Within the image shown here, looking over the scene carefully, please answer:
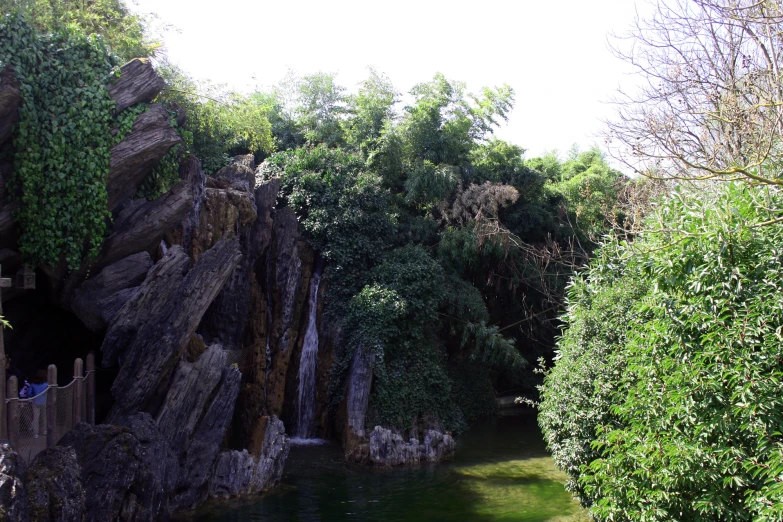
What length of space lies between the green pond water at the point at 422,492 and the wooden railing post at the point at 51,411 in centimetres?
262

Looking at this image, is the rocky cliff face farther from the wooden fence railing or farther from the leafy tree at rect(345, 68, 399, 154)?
the leafy tree at rect(345, 68, 399, 154)

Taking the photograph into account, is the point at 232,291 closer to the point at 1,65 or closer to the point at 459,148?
the point at 1,65

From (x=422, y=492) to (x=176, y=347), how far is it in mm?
5280

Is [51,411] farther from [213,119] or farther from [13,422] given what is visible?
[213,119]

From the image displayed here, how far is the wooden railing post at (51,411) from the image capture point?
9227mm

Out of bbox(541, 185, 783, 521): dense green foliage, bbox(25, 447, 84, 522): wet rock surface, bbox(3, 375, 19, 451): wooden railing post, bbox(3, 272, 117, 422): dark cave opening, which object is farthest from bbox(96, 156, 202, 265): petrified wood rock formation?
bbox(541, 185, 783, 521): dense green foliage

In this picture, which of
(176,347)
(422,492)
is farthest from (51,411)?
(422,492)

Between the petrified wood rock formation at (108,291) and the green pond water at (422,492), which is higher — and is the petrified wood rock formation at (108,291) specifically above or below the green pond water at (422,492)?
above

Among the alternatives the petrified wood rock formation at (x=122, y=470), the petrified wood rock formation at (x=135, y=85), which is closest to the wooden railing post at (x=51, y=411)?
the petrified wood rock formation at (x=122, y=470)

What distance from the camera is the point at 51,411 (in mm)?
9289

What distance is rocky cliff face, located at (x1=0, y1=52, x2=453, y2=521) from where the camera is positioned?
9.09 meters

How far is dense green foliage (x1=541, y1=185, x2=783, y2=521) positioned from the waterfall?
9.03m

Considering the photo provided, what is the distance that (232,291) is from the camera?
14797mm

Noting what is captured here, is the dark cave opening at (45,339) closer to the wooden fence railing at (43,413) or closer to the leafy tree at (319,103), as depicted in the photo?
the wooden fence railing at (43,413)
